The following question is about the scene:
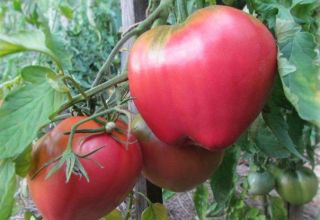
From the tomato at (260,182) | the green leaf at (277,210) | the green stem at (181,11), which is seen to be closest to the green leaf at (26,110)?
the green stem at (181,11)

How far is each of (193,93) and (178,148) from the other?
0.11m

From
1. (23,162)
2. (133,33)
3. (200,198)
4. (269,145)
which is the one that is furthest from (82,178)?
(200,198)

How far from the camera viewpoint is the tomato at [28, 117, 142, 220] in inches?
16.1

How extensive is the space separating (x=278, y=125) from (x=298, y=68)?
0.09m

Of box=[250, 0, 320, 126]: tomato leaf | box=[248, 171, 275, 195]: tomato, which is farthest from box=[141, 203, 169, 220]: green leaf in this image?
box=[248, 171, 275, 195]: tomato

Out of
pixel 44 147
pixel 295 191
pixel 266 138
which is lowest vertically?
pixel 295 191

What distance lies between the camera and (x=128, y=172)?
0.43m

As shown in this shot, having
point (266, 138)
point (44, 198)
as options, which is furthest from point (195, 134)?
point (266, 138)

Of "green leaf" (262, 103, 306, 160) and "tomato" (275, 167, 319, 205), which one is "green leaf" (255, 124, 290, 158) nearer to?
"green leaf" (262, 103, 306, 160)

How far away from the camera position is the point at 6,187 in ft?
1.40

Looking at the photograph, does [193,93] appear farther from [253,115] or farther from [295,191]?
[295,191]

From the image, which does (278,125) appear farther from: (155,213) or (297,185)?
(297,185)

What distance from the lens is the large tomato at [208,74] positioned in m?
0.36

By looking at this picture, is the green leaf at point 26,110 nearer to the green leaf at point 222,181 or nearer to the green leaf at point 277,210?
the green leaf at point 222,181
